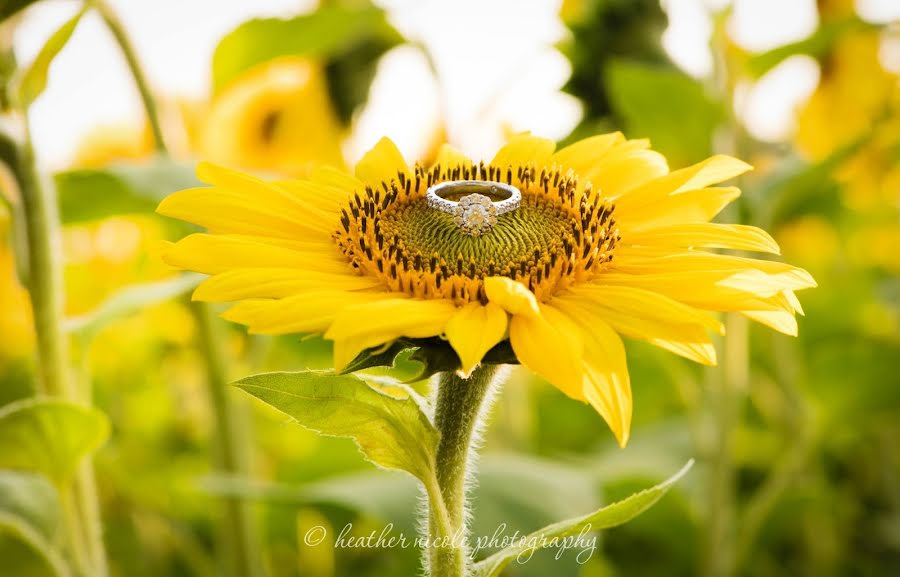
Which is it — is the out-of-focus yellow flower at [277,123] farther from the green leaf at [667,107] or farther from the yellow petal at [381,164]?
the yellow petal at [381,164]

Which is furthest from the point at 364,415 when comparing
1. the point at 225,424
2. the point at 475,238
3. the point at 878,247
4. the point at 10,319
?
the point at 878,247

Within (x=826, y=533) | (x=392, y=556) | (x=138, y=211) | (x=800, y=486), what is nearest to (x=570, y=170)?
(x=138, y=211)

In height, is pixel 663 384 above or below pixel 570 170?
below

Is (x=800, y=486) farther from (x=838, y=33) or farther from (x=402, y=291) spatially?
(x=402, y=291)

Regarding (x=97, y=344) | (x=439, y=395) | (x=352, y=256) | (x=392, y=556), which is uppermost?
(x=352, y=256)

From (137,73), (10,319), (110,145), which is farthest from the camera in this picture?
(110,145)

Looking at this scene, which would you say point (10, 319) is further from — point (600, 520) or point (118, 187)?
point (600, 520)

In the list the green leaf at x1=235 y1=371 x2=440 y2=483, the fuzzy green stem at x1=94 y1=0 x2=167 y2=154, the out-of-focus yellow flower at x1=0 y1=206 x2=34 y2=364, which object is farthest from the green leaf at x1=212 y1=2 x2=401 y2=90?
the out-of-focus yellow flower at x1=0 y1=206 x2=34 y2=364
